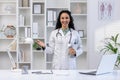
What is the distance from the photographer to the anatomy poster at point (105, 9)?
19.7 ft

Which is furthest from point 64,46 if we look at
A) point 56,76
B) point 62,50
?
point 56,76

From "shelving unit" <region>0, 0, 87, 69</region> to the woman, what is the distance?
180cm

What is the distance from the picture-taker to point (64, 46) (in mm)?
3904

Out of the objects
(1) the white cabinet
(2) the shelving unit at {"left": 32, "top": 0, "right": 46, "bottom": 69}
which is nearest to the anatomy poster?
(2) the shelving unit at {"left": 32, "top": 0, "right": 46, "bottom": 69}

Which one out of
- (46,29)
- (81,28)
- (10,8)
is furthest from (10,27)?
(81,28)

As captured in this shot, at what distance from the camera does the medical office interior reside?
5.89 metres

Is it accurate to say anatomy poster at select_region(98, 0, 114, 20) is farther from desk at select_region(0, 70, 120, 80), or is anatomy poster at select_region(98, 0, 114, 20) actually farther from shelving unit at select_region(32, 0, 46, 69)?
desk at select_region(0, 70, 120, 80)

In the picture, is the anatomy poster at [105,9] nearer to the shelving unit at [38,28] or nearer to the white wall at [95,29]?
the white wall at [95,29]

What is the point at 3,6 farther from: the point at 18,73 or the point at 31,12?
the point at 18,73

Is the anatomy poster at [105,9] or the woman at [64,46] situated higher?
the anatomy poster at [105,9]

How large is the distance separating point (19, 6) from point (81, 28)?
4.68 feet

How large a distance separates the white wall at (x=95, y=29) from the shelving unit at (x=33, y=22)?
4.5 inches

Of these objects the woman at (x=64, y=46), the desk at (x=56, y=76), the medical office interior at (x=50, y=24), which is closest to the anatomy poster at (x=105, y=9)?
the medical office interior at (x=50, y=24)

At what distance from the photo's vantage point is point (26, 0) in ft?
19.2
